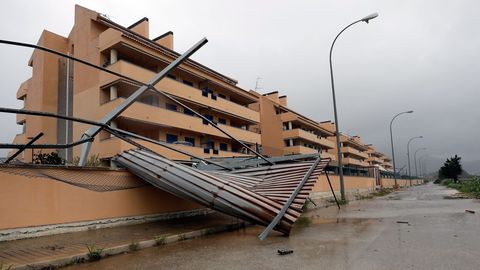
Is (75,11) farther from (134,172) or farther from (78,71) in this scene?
(134,172)

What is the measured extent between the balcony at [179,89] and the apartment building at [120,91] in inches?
2.6

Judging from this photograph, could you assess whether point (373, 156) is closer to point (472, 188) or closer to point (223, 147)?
point (472, 188)

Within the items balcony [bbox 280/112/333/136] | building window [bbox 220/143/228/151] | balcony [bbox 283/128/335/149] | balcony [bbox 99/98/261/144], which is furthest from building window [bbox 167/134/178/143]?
balcony [bbox 280/112/333/136]

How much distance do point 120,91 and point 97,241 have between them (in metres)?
19.6

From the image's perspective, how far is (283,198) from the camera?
1061 centimetres

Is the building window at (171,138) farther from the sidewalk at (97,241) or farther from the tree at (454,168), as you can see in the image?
the tree at (454,168)

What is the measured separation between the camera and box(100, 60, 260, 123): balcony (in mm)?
25072

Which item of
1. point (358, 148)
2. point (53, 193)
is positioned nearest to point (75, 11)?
point (53, 193)

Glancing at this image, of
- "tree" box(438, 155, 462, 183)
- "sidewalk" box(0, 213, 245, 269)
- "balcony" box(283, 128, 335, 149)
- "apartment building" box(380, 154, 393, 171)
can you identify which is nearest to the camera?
"sidewalk" box(0, 213, 245, 269)

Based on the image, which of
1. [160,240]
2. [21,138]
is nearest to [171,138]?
[21,138]

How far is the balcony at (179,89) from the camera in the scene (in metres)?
25.1

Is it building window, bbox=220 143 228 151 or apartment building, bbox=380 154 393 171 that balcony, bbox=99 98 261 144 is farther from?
apartment building, bbox=380 154 393 171

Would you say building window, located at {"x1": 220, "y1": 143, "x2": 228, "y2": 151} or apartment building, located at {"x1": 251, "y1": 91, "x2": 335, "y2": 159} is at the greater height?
apartment building, located at {"x1": 251, "y1": 91, "x2": 335, "y2": 159}

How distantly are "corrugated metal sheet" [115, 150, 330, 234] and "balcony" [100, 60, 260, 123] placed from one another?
45.1 ft
